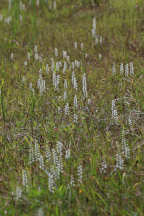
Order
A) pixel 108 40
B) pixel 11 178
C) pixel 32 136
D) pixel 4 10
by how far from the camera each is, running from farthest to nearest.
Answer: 1. pixel 4 10
2. pixel 108 40
3. pixel 32 136
4. pixel 11 178

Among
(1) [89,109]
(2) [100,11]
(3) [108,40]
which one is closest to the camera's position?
(1) [89,109]

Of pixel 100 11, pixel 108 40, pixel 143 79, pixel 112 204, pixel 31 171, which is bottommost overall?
pixel 112 204

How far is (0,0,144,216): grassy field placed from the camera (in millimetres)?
1800

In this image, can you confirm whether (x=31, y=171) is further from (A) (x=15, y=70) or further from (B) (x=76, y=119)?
(A) (x=15, y=70)

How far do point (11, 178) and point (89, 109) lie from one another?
107 cm

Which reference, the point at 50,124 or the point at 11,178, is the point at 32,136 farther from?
the point at 11,178

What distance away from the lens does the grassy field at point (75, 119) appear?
5.90 feet

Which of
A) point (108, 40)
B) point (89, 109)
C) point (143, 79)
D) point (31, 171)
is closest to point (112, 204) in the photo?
point (31, 171)

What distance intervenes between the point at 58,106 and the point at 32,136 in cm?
48

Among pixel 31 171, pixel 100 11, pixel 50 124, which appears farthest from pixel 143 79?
pixel 100 11

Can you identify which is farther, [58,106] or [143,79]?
[143,79]

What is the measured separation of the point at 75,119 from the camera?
8.27ft

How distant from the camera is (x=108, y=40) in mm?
4629

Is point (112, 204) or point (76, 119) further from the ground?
point (76, 119)
